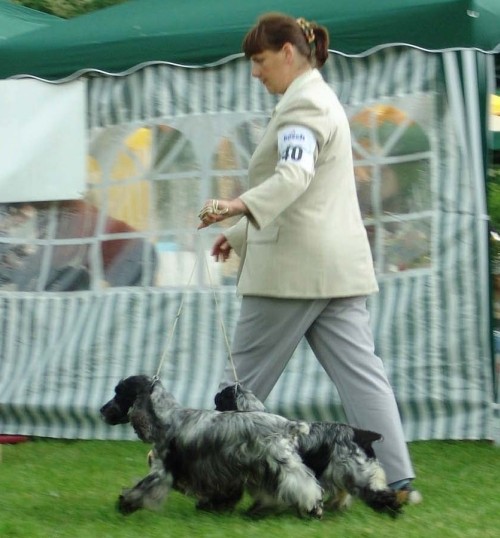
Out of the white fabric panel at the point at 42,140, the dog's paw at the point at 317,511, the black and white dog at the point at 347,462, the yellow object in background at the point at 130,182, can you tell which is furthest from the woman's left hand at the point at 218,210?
the white fabric panel at the point at 42,140

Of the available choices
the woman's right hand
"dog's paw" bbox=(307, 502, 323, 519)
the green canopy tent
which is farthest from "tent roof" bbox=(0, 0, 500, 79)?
"dog's paw" bbox=(307, 502, 323, 519)

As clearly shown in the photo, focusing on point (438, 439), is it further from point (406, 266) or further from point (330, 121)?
point (330, 121)

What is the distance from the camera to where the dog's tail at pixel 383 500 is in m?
4.50

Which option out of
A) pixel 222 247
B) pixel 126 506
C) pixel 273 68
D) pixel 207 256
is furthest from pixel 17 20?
pixel 126 506

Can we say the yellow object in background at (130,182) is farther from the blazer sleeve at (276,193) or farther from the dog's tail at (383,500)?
the dog's tail at (383,500)

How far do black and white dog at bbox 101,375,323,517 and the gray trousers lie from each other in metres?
0.35

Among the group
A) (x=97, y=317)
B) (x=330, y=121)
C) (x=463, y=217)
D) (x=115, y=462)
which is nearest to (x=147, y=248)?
(x=97, y=317)

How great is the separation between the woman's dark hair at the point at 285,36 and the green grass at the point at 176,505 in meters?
1.69

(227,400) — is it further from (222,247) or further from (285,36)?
(285,36)

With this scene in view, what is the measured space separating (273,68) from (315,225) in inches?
23.3

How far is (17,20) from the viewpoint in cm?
783

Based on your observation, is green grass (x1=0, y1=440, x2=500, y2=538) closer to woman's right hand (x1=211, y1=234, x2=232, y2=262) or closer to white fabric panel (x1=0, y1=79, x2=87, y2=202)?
woman's right hand (x1=211, y1=234, x2=232, y2=262)

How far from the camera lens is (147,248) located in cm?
644

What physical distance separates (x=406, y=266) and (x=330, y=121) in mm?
1654
